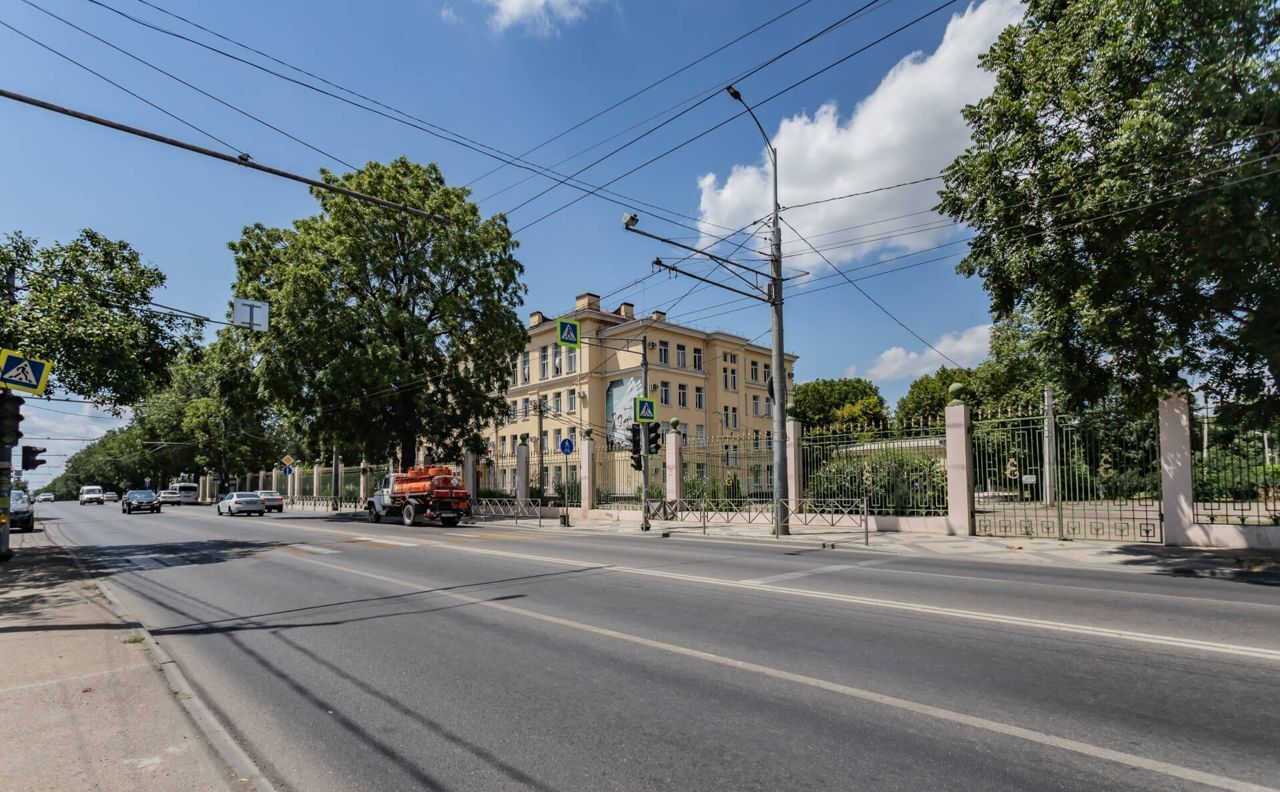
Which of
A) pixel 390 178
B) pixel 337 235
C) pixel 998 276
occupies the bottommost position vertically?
pixel 998 276

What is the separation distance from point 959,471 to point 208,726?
57.2ft

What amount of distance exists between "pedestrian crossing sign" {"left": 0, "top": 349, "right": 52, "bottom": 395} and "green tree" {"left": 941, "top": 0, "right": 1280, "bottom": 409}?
654 inches

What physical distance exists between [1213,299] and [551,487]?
87.3ft

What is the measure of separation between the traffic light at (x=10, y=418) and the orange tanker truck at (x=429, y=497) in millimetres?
14516

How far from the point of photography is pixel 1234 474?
46.0 ft

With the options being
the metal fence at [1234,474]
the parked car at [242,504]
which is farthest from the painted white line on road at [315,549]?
the parked car at [242,504]

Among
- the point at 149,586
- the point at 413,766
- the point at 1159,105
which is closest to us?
the point at 413,766

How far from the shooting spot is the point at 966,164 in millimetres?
12867

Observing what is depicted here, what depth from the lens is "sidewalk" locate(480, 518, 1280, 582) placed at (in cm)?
1155

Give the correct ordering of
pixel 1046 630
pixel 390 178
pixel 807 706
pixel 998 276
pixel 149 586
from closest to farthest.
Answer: pixel 807 706 → pixel 1046 630 → pixel 149 586 → pixel 998 276 → pixel 390 178

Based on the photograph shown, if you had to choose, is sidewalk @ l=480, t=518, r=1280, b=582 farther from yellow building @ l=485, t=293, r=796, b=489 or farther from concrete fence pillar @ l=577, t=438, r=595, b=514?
yellow building @ l=485, t=293, r=796, b=489

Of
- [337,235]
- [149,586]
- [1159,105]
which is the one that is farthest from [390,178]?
[1159,105]

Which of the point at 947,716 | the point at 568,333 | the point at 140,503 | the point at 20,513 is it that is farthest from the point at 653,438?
the point at 140,503

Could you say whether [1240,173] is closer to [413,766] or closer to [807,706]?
[807,706]
